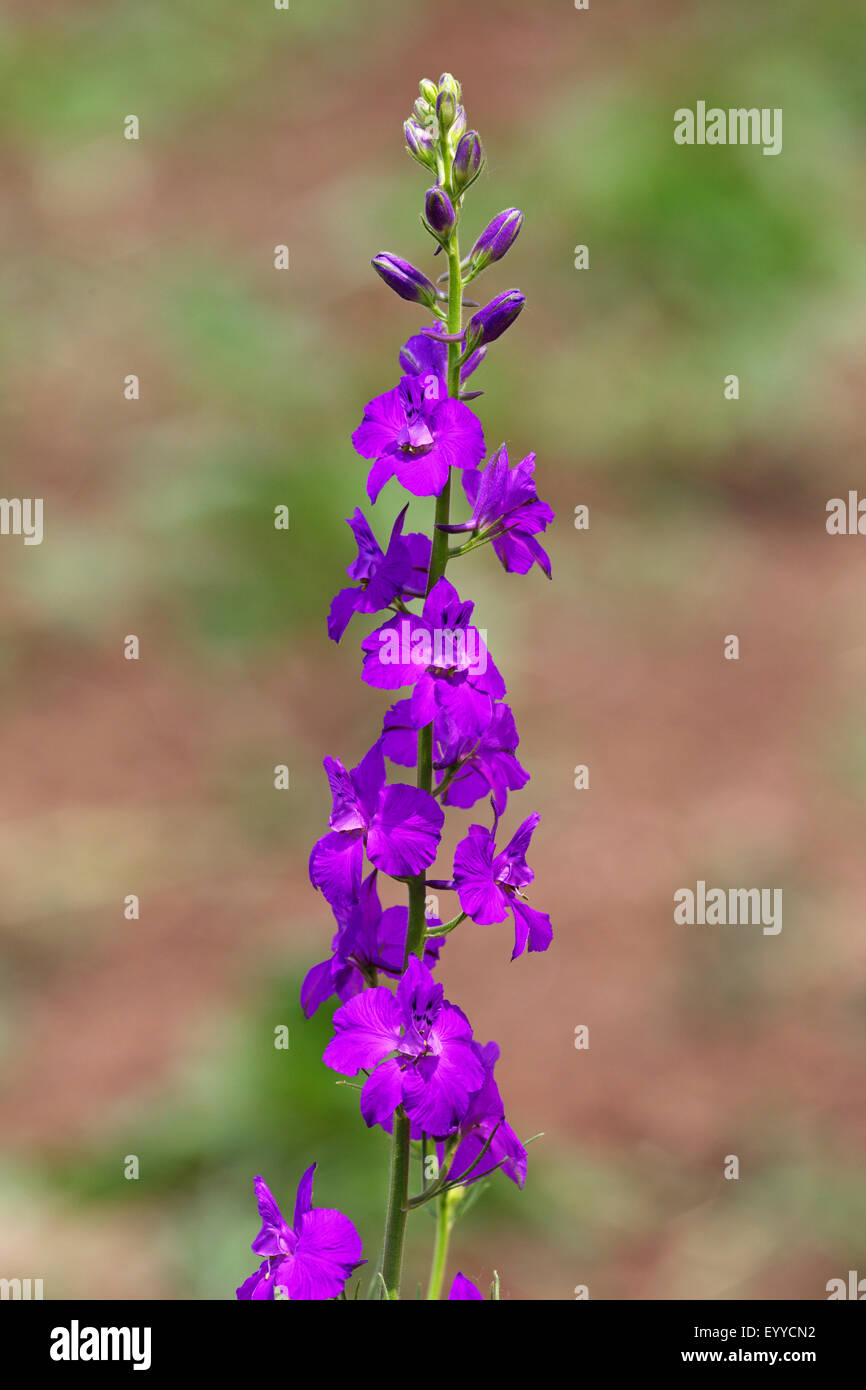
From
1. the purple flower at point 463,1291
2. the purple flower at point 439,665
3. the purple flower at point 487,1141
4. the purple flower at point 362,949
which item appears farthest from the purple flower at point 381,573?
the purple flower at point 463,1291

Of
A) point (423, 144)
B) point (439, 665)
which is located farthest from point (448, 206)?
point (439, 665)

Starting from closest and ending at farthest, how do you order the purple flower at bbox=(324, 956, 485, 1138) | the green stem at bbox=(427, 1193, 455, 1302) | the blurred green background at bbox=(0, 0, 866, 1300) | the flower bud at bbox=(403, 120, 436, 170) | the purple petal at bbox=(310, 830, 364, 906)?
1. the purple flower at bbox=(324, 956, 485, 1138)
2. the purple petal at bbox=(310, 830, 364, 906)
3. the flower bud at bbox=(403, 120, 436, 170)
4. the green stem at bbox=(427, 1193, 455, 1302)
5. the blurred green background at bbox=(0, 0, 866, 1300)

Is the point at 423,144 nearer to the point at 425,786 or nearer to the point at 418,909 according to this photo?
the point at 425,786

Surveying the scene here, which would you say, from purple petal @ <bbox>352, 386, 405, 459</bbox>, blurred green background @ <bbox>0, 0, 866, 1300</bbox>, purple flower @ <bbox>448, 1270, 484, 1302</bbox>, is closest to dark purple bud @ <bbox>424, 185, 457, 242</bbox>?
purple petal @ <bbox>352, 386, 405, 459</bbox>

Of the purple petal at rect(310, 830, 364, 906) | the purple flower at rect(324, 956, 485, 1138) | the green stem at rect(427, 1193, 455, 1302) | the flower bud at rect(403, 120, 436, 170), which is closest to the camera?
the purple flower at rect(324, 956, 485, 1138)

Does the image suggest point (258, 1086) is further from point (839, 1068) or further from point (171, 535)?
point (171, 535)

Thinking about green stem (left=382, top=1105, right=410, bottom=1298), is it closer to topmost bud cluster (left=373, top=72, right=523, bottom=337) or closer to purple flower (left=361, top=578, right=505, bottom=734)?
purple flower (left=361, top=578, right=505, bottom=734)
